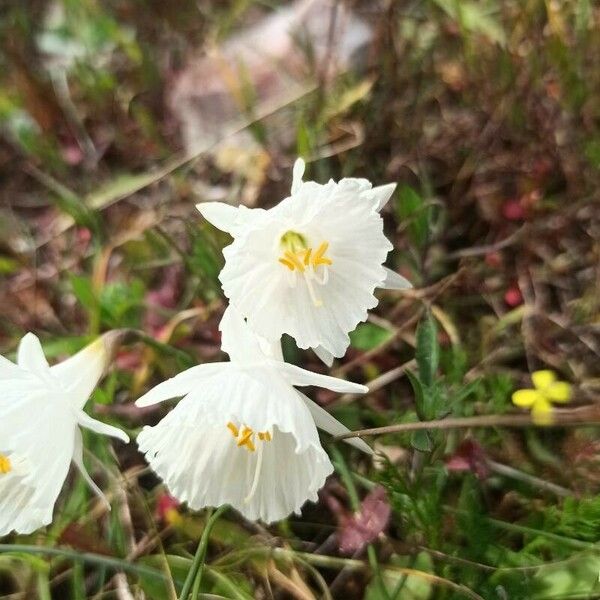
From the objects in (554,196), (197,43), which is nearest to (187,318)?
(554,196)

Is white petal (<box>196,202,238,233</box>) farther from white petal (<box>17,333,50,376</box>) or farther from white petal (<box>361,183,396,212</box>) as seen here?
white petal (<box>17,333,50,376</box>)

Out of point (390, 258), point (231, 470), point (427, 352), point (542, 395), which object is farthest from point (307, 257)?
point (390, 258)

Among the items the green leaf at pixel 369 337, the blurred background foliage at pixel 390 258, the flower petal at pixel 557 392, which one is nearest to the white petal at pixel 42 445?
the blurred background foliage at pixel 390 258

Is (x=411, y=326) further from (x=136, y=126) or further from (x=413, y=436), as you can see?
(x=136, y=126)

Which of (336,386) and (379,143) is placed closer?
(336,386)

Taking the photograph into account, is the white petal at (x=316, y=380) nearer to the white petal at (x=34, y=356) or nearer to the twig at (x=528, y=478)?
the white petal at (x=34, y=356)

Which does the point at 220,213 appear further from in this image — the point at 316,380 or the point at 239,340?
the point at 316,380
